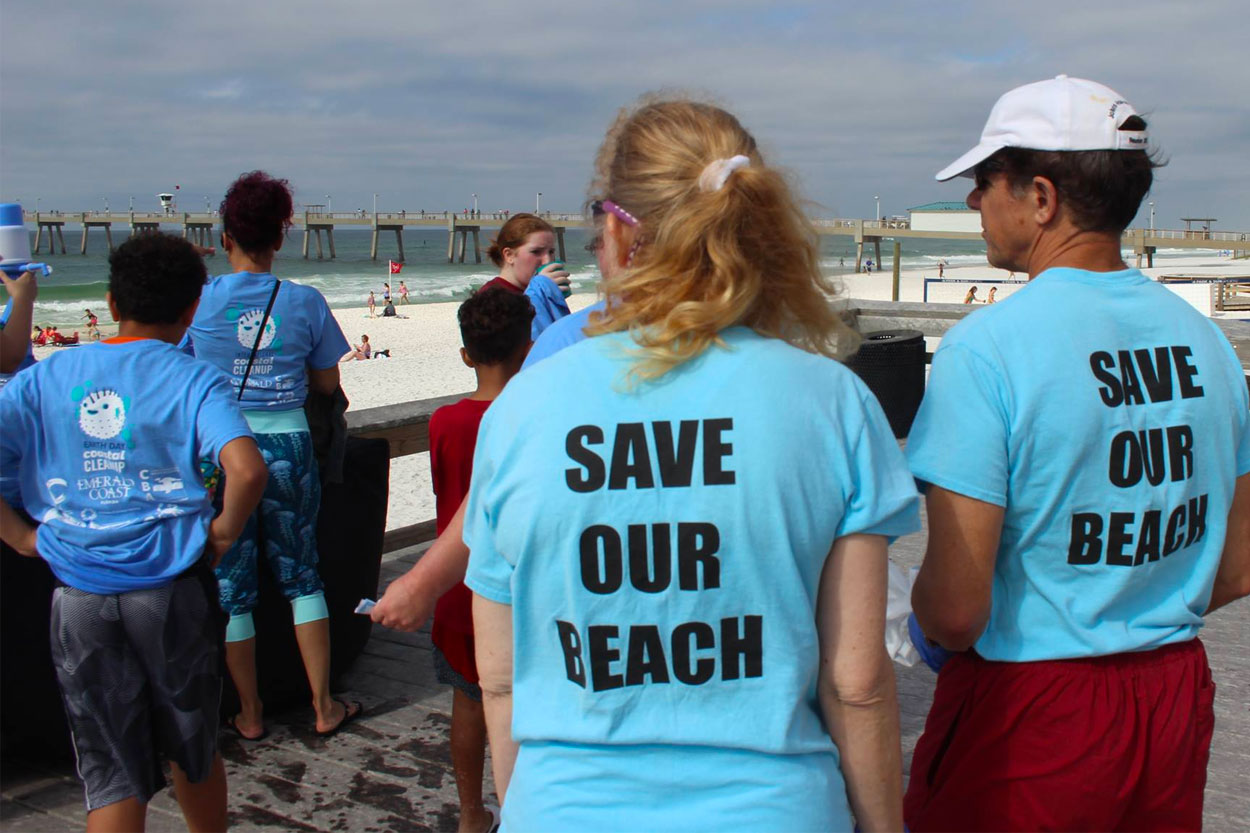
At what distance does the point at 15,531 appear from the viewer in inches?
99.3

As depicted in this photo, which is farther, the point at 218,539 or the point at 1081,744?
the point at 218,539

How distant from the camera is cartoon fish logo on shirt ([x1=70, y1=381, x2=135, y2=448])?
2.37 m

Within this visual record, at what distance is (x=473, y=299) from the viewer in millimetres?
2797

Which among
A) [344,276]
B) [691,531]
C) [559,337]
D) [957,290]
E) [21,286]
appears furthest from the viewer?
[344,276]

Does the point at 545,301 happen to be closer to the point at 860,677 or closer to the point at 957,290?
the point at 860,677

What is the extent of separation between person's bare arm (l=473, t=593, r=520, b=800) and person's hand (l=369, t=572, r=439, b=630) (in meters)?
0.40

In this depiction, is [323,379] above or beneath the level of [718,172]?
beneath

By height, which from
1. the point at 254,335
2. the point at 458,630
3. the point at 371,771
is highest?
the point at 254,335

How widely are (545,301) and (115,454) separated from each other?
5.30 ft

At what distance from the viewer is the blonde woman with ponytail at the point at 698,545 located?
123 cm

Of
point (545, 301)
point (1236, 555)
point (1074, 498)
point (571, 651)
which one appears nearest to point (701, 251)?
point (571, 651)

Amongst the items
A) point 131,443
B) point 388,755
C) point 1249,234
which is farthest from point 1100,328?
point 1249,234

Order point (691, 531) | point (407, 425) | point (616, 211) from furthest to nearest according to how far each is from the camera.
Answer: point (407, 425), point (616, 211), point (691, 531)

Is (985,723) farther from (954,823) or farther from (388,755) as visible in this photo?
(388,755)
